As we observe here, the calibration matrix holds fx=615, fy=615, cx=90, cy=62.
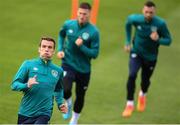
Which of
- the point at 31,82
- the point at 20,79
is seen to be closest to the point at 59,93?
the point at 20,79

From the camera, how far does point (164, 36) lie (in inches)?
560

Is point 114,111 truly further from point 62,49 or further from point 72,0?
point 72,0

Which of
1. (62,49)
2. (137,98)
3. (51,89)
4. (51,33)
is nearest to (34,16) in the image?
(51,33)

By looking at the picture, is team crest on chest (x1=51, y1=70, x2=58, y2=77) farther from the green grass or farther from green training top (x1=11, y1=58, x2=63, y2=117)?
the green grass

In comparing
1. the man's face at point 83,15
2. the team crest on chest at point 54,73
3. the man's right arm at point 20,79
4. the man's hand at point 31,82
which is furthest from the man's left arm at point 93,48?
the man's hand at point 31,82

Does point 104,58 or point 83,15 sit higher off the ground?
point 83,15

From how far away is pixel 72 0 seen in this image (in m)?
22.8

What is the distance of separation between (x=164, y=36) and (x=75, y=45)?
7.78 ft

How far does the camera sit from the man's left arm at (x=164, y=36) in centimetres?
1404

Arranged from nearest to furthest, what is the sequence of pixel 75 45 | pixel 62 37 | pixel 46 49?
pixel 46 49, pixel 75 45, pixel 62 37

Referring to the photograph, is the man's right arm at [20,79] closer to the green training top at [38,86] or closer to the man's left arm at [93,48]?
the green training top at [38,86]

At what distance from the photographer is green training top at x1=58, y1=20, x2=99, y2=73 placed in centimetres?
1283

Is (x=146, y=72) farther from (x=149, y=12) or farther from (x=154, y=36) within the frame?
(x=149, y=12)

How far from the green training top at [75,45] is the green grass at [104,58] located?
1410 mm
